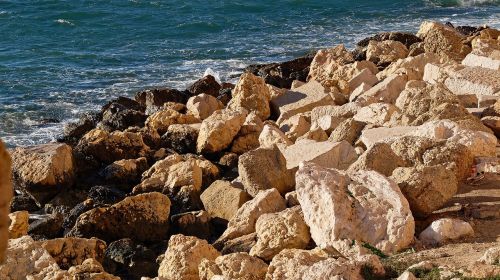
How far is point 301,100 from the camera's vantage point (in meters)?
20.3

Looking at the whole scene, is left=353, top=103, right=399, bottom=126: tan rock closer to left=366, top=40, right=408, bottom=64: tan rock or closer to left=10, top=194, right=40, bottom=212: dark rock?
left=10, top=194, right=40, bottom=212: dark rock

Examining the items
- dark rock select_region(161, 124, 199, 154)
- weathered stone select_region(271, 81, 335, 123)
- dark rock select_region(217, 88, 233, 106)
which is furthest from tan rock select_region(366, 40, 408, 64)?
dark rock select_region(161, 124, 199, 154)

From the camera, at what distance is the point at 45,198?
17.0 meters

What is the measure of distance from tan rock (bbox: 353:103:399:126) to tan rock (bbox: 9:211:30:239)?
21.5ft

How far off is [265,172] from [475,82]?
5.97 metres

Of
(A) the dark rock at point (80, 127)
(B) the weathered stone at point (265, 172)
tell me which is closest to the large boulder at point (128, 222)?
(B) the weathered stone at point (265, 172)

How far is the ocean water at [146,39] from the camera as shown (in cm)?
2723

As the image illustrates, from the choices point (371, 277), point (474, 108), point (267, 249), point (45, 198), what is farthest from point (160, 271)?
point (474, 108)

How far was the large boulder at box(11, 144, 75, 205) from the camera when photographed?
16766 millimetres

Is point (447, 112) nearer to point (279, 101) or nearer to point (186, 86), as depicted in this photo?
point (279, 101)

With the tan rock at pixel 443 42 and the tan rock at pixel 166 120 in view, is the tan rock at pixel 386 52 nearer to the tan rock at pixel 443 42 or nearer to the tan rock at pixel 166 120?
the tan rock at pixel 443 42

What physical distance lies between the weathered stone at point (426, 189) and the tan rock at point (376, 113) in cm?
451

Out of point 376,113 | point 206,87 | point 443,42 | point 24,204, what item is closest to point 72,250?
point 24,204

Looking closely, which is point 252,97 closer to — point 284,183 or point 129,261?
point 284,183
